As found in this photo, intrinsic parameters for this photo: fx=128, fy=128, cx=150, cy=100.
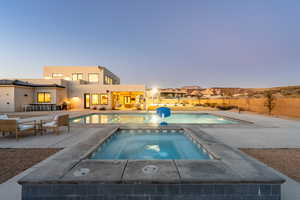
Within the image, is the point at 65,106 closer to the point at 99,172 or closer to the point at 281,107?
the point at 99,172

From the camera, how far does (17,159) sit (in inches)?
127

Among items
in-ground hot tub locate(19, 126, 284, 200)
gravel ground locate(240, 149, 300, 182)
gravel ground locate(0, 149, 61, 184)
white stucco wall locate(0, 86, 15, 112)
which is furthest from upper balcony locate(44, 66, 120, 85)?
gravel ground locate(240, 149, 300, 182)

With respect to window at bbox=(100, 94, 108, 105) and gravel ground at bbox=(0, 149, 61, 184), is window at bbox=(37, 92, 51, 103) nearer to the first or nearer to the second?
window at bbox=(100, 94, 108, 105)

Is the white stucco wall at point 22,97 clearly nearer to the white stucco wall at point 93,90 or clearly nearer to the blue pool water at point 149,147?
the white stucco wall at point 93,90

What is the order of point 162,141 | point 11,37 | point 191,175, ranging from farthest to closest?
point 11,37
point 162,141
point 191,175

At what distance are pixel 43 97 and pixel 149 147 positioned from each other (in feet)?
52.3

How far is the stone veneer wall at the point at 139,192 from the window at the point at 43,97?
53.4 feet

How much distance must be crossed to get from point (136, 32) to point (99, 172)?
2553 cm

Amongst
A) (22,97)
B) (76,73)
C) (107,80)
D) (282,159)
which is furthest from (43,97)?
(282,159)

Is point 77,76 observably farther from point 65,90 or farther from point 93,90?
point 93,90

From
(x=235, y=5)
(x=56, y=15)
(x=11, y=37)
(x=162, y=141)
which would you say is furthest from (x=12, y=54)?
(x=235, y=5)

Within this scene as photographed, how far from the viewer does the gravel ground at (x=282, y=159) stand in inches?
106

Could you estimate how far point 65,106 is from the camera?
1503 cm

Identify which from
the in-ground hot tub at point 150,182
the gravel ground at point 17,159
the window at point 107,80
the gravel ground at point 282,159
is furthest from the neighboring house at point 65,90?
the in-ground hot tub at point 150,182
